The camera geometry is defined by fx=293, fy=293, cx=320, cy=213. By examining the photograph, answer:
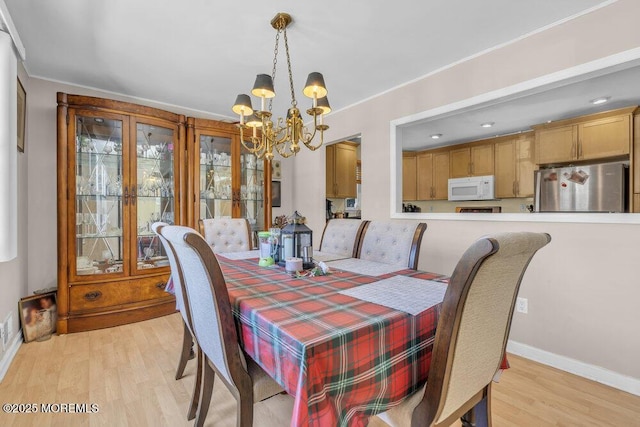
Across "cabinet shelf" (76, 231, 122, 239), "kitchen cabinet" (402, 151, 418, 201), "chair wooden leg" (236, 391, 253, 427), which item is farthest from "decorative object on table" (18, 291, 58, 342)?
"kitchen cabinet" (402, 151, 418, 201)

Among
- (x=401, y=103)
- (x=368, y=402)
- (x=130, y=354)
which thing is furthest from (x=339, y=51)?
(x=130, y=354)

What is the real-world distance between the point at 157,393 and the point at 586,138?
4765 millimetres

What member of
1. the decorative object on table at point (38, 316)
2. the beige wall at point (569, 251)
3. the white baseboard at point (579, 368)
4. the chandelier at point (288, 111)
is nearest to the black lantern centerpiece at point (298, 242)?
the chandelier at point (288, 111)

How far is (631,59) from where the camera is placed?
1.71m

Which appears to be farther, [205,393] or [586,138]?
[586,138]

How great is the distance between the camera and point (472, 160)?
459 centimetres

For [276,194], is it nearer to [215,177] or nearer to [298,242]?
[215,177]

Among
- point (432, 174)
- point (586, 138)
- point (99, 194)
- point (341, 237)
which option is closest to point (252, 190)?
point (99, 194)

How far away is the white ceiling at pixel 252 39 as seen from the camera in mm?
1820

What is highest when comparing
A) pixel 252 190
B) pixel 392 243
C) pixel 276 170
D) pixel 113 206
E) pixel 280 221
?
pixel 276 170

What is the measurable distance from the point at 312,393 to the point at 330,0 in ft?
6.60

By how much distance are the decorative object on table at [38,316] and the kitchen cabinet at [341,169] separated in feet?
10.4

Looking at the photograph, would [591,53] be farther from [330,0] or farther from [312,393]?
[312,393]

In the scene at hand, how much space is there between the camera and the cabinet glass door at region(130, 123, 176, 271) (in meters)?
3.01
